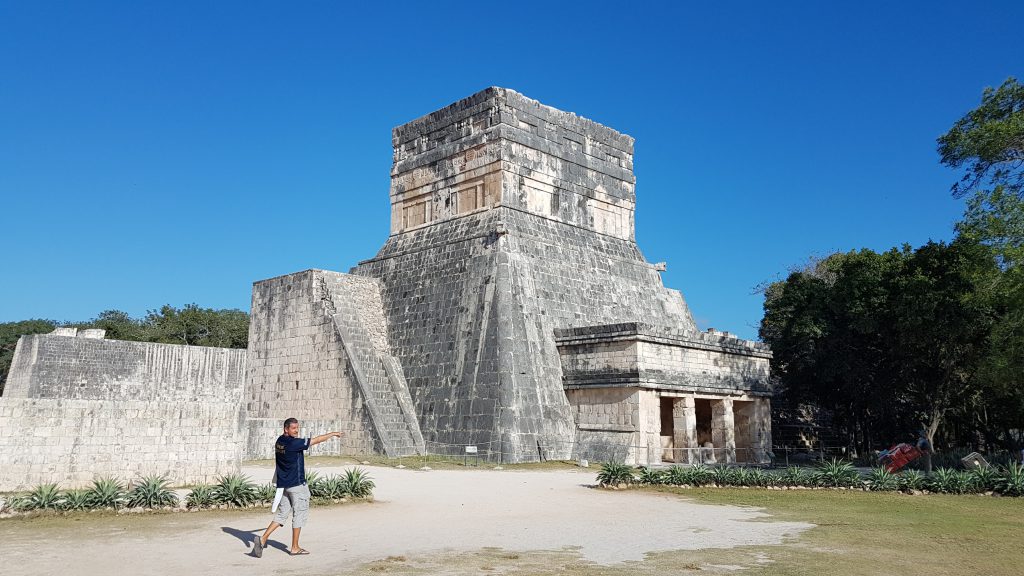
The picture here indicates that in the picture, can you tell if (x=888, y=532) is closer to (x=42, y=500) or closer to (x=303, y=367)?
(x=42, y=500)

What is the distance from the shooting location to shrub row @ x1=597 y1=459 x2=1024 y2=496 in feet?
38.6

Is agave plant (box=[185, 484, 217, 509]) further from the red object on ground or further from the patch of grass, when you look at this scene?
the red object on ground

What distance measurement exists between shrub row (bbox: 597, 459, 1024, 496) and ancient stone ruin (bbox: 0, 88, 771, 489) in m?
4.41

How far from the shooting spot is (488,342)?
18.5m

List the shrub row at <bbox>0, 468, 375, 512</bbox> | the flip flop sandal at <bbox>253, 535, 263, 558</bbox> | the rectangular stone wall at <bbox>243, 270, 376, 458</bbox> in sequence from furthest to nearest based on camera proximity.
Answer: the rectangular stone wall at <bbox>243, 270, 376, 458</bbox> → the shrub row at <bbox>0, 468, 375, 512</bbox> → the flip flop sandal at <bbox>253, 535, 263, 558</bbox>

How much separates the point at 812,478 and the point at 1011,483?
2.66 m

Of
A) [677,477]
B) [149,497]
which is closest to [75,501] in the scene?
[149,497]

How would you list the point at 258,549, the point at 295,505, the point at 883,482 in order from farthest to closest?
1. the point at 883,482
2. the point at 295,505
3. the point at 258,549

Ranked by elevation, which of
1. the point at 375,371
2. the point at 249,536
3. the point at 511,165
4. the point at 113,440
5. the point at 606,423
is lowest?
the point at 249,536

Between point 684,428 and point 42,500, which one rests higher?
point 684,428

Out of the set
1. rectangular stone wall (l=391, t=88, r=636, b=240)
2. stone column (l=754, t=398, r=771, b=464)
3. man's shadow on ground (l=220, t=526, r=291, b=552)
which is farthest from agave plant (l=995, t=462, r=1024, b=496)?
rectangular stone wall (l=391, t=88, r=636, b=240)

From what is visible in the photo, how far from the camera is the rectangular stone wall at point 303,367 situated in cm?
1878

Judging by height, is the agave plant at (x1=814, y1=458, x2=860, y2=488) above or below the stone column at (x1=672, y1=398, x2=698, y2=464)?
below

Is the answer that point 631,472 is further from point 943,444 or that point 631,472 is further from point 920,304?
point 943,444
